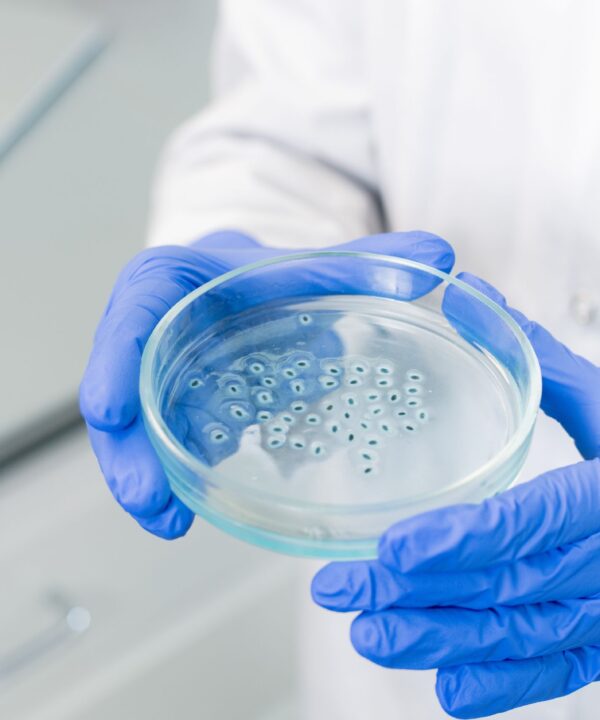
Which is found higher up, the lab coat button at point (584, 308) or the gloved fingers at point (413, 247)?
the gloved fingers at point (413, 247)

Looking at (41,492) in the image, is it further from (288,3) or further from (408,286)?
(288,3)

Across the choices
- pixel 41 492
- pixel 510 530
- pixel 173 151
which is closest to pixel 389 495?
pixel 510 530

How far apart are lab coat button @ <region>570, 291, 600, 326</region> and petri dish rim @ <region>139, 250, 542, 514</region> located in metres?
0.19

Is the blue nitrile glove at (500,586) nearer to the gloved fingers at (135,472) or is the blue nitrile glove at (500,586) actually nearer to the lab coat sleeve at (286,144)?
the gloved fingers at (135,472)

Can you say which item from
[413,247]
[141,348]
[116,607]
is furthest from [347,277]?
[116,607]

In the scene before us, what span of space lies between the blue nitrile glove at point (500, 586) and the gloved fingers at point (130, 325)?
0.67ft

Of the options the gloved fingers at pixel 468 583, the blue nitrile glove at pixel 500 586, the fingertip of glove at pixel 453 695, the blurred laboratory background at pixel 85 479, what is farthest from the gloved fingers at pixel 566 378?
the blurred laboratory background at pixel 85 479

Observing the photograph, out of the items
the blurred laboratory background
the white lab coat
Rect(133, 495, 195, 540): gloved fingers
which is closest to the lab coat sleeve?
the white lab coat

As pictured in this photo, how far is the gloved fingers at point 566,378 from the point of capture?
0.81 metres

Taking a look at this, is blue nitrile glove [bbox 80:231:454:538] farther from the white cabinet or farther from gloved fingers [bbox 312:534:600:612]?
the white cabinet

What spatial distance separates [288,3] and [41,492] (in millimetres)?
648

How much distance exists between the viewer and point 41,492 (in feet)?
3.68

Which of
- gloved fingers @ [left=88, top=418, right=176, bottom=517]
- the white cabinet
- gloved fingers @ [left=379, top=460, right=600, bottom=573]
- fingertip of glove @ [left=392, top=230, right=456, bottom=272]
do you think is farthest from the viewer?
the white cabinet

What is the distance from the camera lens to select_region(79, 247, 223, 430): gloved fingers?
0.76 metres
